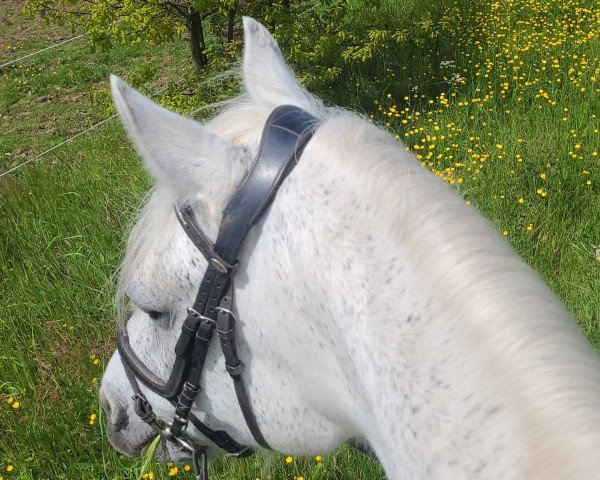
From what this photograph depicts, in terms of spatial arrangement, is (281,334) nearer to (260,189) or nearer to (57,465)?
(260,189)

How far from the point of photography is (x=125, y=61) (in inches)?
397

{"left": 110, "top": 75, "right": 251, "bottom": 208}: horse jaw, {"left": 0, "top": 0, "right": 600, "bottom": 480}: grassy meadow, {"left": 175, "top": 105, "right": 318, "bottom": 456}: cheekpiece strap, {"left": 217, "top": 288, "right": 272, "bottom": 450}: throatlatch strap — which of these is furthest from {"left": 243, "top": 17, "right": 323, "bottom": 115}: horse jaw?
{"left": 0, "top": 0, "right": 600, "bottom": 480}: grassy meadow

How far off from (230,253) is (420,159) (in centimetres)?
304

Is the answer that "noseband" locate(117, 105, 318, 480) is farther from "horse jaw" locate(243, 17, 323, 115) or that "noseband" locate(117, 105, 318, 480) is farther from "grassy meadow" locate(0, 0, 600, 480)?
"grassy meadow" locate(0, 0, 600, 480)

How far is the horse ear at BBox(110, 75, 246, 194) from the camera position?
3.70 feet

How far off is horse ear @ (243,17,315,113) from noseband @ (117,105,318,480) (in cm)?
17

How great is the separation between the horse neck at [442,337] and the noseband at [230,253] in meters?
0.06

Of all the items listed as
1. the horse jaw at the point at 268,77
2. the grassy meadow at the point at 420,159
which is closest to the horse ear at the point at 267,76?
the horse jaw at the point at 268,77

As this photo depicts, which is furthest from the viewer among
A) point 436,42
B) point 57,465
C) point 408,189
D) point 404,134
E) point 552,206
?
point 436,42

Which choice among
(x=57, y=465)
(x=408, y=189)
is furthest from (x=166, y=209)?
(x=57, y=465)

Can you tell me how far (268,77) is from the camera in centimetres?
149

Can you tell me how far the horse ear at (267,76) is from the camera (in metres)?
1.43

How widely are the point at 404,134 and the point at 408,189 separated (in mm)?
3519

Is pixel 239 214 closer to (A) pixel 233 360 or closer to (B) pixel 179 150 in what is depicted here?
(B) pixel 179 150
